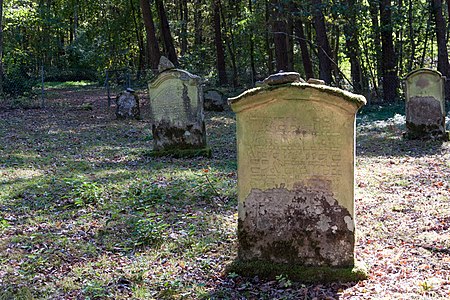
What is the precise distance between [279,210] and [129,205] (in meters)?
3.01

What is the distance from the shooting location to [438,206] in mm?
7031

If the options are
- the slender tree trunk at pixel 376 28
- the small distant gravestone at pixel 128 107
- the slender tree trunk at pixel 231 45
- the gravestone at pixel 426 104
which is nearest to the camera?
the gravestone at pixel 426 104

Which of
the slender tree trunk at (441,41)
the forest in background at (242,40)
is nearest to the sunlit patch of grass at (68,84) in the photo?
the forest in background at (242,40)

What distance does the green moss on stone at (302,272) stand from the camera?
15.1 feet

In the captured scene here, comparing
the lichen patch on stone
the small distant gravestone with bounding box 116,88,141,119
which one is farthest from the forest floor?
the small distant gravestone with bounding box 116,88,141,119

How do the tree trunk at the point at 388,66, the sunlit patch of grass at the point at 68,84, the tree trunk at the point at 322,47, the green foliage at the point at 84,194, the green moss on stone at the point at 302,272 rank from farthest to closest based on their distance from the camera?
the sunlit patch of grass at the point at 68,84 → the tree trunk at the point at 388,66 → the tree trunk at the point at 322,47 → the green foliage at the point at 84,194 → the green moss on stone at the point at 302,272

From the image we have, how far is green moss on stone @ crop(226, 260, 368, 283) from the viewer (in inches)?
182

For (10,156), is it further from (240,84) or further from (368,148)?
(240,84)

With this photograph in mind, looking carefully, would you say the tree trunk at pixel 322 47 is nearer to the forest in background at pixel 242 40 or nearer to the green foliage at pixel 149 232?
the forest in background at pixel 242 40

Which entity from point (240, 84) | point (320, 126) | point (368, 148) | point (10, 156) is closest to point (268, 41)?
point (240, 84)

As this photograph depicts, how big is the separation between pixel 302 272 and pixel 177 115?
690 centimetres

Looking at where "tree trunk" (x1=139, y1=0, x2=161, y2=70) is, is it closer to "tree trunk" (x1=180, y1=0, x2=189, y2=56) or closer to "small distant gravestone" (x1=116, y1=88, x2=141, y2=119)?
"small distant gravestone" (x1=116, y1=88, x2=141, y2=119)

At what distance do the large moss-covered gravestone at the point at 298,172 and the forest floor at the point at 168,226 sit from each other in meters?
0.35

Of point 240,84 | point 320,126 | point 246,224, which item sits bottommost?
point 246,224
